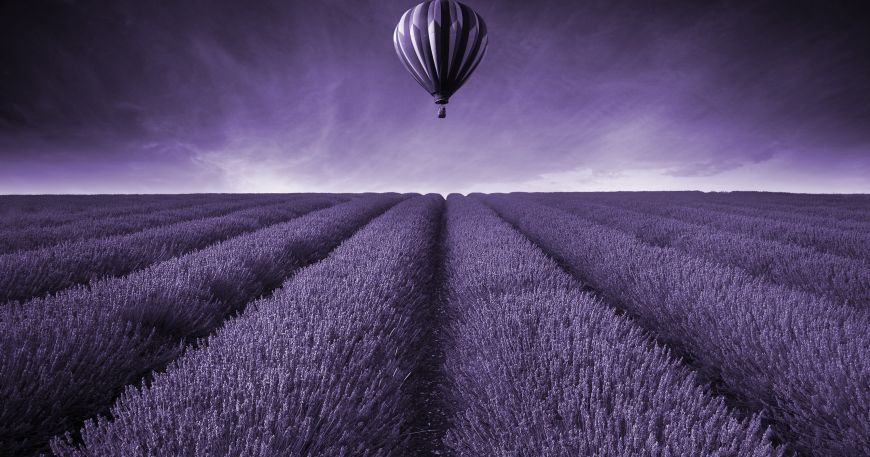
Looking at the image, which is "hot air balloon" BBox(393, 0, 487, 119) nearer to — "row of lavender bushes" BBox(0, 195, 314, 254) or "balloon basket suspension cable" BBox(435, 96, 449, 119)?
"balloon basket suspension cable" BBox(435, 96, 449, 119)

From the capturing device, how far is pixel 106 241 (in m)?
4.74

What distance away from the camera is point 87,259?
3.90 meters

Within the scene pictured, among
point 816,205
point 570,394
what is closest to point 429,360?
point 570,394

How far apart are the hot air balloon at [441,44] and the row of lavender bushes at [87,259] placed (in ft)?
15.3

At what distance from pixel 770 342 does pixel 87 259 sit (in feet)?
19.8

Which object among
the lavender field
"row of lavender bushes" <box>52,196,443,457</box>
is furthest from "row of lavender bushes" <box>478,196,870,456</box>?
"row of lavender bushes" <box>52,196,443,457</box>

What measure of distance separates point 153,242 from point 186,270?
2.37 m

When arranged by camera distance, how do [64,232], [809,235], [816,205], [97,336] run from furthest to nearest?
[816,205]
[64,232]
[809,235]
[97,336]

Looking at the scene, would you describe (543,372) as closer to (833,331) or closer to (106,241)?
(833,331)

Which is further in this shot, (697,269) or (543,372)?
(697,269)

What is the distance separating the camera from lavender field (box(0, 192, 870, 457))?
1.24 metres

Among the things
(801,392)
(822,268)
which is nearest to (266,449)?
(801,392)

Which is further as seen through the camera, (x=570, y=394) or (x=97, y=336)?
(x=97, y=336)

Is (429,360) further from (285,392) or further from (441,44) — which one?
(441,44)
